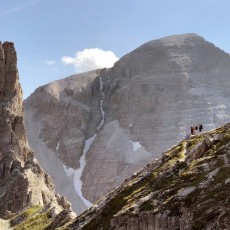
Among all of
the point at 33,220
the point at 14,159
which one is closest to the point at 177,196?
the point at 33,220

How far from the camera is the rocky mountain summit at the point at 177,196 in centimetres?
2756

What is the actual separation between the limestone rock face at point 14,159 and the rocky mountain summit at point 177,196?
5175 cm

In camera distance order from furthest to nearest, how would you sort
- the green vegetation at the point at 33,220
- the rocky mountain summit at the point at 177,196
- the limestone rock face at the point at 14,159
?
the limestone rock face at the point at 14,159, the green vegetation at the point at 33,220, the rocky mountain summit at the point at 177,196

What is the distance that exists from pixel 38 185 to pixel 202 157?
76.6 metres

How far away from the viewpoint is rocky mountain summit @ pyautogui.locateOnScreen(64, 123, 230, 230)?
27.6 m

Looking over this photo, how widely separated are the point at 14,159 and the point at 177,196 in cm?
9040

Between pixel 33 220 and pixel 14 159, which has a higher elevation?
pixel 14 159

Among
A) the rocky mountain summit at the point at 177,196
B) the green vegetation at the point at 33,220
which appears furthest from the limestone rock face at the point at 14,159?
the rocky mountain summit at the point at 177,196

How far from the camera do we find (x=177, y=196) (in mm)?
30625

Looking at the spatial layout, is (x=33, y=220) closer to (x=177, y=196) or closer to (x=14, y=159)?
(x=14, y=159)

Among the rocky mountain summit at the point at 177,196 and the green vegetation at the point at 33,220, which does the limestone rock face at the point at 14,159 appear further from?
the rocky mountain summit at the point at 177,196

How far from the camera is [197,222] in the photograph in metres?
26.8

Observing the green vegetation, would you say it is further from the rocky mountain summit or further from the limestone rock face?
the rocky mountain summit

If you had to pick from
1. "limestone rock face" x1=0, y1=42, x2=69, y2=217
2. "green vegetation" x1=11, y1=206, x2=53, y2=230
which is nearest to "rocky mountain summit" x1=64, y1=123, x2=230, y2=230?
"green vegetation" x1=11, y1=206, x2=53, y2=230
